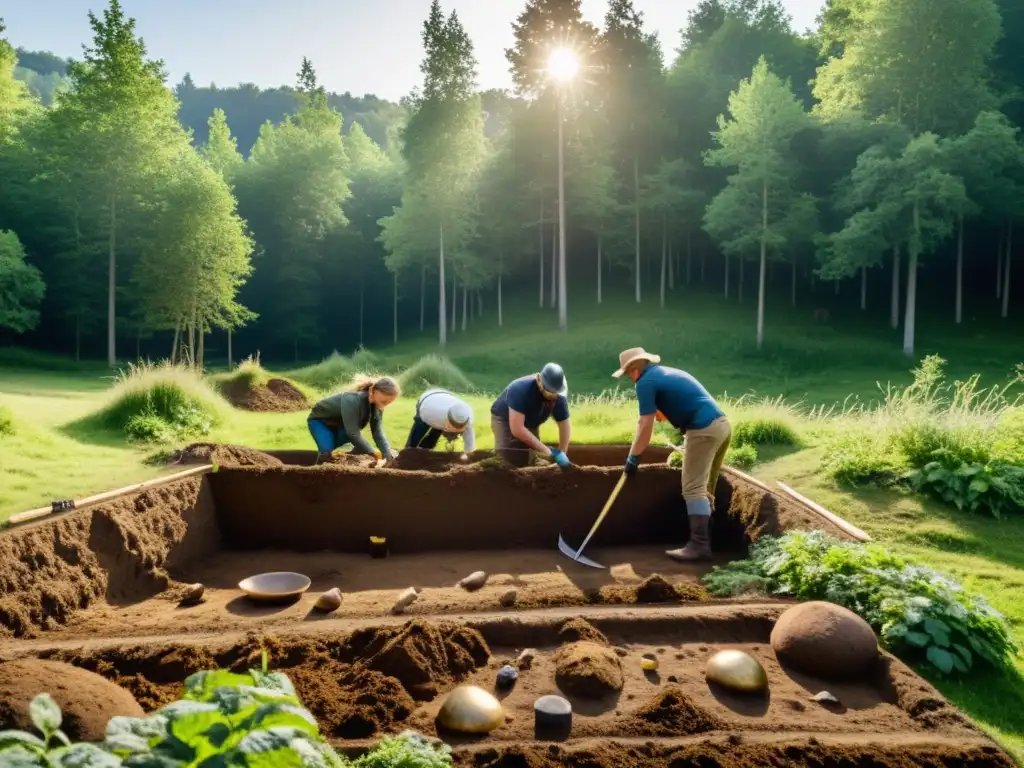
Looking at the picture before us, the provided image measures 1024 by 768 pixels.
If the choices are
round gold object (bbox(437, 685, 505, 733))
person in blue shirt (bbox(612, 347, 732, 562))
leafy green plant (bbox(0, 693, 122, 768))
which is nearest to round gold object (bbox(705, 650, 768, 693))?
round gold object (bbox(437, 685, 505, 733))

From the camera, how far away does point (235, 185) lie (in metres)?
34.9

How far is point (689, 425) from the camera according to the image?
5852 mm

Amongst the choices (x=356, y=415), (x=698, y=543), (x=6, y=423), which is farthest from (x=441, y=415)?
(x=6, y=423)

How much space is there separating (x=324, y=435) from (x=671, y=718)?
531cm

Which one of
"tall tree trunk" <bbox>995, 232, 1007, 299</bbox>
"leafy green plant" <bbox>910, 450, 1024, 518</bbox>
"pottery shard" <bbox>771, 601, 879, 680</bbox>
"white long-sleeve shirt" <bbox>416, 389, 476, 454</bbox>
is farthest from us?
"tall tree trunk" <bbox>995, 232, 1007, 299</bbox>

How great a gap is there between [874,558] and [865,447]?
3.76 metres

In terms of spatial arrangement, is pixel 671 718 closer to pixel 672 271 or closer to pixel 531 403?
pixel 531 403

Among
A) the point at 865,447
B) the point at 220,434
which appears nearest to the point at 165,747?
the point at 865,447

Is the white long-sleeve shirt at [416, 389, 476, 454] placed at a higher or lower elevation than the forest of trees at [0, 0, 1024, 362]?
lower

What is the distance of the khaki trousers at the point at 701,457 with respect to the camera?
5793mm

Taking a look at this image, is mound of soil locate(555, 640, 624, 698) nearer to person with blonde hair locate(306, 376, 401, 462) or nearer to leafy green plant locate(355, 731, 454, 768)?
leafy green plant locate(355, 731, 454, 768)

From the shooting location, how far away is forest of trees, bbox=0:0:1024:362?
73.2ft

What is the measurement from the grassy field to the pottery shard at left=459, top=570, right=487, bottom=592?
301cm

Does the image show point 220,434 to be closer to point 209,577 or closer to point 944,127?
point 209,577
